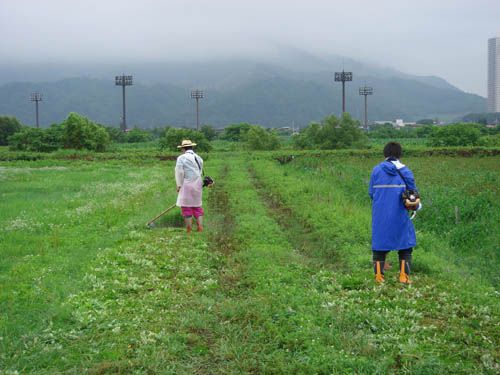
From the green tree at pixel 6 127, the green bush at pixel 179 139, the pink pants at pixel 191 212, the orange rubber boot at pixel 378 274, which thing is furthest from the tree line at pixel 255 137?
the orange rubber boot at pixel 378 274

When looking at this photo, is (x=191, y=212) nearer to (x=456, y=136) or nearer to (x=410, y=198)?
(x=410, y=198)

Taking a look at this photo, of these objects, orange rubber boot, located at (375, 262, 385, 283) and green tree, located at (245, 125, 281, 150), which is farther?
green tree, located at (245, 125, 281, 150)

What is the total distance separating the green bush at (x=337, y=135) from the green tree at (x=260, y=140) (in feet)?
14.5

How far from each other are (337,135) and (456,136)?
13947 mm

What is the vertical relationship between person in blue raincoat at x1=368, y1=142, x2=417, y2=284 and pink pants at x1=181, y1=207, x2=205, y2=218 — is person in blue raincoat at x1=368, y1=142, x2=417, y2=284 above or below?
above

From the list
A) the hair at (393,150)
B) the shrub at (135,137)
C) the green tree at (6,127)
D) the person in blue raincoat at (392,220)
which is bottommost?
the person in blue raincoat at (392,220)

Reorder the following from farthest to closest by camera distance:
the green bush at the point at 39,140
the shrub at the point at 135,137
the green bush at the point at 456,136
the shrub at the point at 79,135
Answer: the shrub at the point at 135,137, the green bush at the point at 39,140, the green bush at the point at 456,136, the shrub at the point at 79,135

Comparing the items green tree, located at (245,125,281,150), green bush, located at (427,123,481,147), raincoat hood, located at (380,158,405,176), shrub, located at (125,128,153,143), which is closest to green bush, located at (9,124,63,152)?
green tree, located at (245,125,281,150)

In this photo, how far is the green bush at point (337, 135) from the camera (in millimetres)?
62750

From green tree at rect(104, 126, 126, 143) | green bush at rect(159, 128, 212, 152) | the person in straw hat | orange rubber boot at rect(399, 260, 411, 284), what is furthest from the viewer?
green tree at rect(104, 126, 126, 143)

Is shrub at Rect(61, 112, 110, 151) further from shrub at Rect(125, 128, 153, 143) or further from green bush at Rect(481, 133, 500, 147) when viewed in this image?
green bush at Rect(481, 133, 500, 147)

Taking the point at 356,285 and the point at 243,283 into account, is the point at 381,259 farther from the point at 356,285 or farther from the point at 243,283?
the point at 243,283

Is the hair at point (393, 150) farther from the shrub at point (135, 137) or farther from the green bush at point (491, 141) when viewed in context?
the shrub at point (135, 137)

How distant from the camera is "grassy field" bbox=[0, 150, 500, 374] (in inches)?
210
